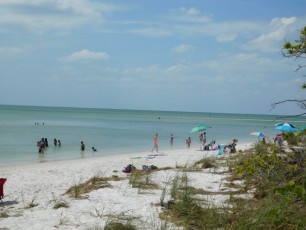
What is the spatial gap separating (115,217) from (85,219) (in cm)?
71

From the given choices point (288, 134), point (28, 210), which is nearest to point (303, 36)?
point (288, 134)

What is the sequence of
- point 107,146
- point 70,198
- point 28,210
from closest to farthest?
point 28,210 < point 70,198 < point 107,146

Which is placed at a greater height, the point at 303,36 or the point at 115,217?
the point at 303,36

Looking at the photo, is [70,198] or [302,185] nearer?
[302,185]

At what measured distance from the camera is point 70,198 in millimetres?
7648

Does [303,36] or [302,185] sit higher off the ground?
[303,36]

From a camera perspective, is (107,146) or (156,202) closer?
(156,202)

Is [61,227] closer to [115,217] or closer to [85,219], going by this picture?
[85,219]

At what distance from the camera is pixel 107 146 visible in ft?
95.1

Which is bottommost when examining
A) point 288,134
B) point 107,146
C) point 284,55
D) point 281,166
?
point 107,146

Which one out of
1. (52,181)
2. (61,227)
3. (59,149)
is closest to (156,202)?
(61,227)

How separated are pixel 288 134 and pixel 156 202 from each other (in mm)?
2718

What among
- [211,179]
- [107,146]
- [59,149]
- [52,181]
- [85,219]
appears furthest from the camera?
[107,146]

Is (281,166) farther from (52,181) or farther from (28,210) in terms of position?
(52,181)
